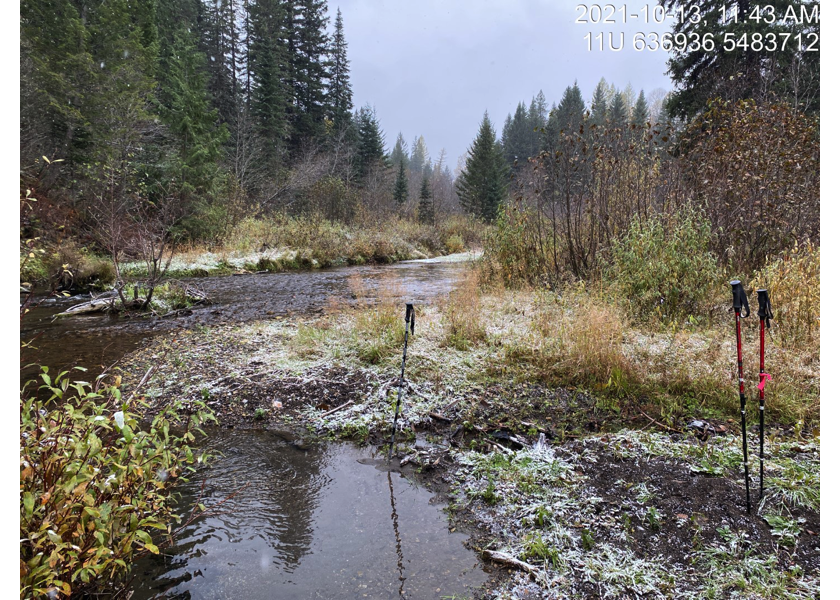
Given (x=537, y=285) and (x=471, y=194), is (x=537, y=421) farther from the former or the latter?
(x=471, y=194)

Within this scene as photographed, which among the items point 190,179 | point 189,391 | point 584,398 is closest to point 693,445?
point 584,398

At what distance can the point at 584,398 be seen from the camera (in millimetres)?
4488

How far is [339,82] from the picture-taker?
3519cm

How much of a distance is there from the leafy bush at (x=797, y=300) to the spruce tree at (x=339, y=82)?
3352 centimetres

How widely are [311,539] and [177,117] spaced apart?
681 inches

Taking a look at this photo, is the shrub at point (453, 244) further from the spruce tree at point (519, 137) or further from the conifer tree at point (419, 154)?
the conifer tree at point (419, 154)

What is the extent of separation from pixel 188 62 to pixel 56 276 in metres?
11.3

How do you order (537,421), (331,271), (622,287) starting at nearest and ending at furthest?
(537,421)
(622,287)
(331,271)

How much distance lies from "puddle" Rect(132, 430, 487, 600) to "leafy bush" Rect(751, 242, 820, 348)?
15.1 feet

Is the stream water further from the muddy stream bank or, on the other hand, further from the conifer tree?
the conifer tree

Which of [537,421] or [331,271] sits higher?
[331,271]

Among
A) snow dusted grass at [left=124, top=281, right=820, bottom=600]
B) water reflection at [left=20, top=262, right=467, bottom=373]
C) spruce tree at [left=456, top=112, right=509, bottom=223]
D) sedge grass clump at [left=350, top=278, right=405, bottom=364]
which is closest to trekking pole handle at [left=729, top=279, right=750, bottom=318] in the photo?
snow dusted grass at [left=124, top=281, right=820, bottom=600]

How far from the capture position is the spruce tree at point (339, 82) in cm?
3409

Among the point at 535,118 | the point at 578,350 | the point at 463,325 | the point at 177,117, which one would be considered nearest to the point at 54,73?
the point at 177,117
